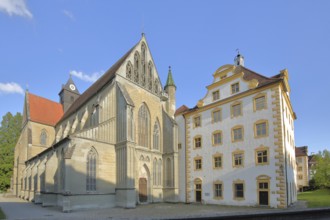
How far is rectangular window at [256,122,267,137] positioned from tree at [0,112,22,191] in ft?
153

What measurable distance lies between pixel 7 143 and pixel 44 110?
11.9 metres

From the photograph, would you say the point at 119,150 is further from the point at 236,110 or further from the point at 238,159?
the point at 236,110

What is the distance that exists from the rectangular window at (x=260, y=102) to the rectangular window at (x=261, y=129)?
1499mm

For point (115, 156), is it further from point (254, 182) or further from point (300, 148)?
A: point (300, 148)

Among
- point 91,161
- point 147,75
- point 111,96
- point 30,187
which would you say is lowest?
point 30,187

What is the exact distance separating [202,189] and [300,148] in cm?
6153

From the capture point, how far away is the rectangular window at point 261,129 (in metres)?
22.4

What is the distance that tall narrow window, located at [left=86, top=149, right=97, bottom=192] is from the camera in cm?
2206

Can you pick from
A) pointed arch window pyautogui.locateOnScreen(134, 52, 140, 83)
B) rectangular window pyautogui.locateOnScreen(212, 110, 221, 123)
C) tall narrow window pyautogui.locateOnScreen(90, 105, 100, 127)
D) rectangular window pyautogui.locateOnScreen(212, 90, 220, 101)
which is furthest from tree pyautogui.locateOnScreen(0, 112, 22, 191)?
rectangular window pyautogui.locateOnScreen(212, 90, 220, 101)

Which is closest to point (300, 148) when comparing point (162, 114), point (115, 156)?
point (162, 114)

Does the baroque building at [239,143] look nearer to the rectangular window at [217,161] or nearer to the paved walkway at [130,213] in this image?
the rectangular window at [217,161]

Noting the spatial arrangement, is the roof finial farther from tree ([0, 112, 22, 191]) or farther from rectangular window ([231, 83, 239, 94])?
tree ([0, 112, 22, 191])

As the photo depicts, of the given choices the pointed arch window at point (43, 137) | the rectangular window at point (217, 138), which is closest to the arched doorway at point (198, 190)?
the rectangular window at point (217, 138)

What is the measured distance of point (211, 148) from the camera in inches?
1050
